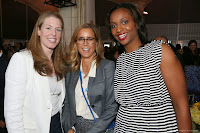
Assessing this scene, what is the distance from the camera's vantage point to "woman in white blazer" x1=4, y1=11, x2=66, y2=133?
1417mm

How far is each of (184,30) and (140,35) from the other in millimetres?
11613

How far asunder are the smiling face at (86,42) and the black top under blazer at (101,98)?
253 millimetres

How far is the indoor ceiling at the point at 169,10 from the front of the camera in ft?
35.4

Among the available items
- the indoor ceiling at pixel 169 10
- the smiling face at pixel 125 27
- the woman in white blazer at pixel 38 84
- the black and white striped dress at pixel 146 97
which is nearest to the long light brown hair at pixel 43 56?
the woman in white blazer at pixel 38 84

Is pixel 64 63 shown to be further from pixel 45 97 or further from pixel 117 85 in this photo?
pixel 117 85

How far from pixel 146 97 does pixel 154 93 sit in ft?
0.24

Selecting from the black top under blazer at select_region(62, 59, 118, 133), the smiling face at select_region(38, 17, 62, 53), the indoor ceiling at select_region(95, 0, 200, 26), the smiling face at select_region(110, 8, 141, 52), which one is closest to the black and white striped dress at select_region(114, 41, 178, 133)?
the smiling face at select_region(110, 8, 141, 52)

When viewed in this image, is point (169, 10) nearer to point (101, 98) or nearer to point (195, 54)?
point (195, 54)

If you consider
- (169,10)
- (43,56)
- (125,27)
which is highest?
(169,10)

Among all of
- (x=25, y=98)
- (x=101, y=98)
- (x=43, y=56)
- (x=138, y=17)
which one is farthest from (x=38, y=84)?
(x=138, y=17)

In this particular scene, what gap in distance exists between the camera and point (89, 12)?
21.5 ft

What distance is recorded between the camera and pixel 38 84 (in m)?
1.55

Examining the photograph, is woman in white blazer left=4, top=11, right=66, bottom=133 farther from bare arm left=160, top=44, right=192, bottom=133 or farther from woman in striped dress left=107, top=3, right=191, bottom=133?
bare arm left=160, top=44, right=192, bottom=133

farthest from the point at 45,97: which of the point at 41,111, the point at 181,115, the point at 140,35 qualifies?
the point at 181,115
